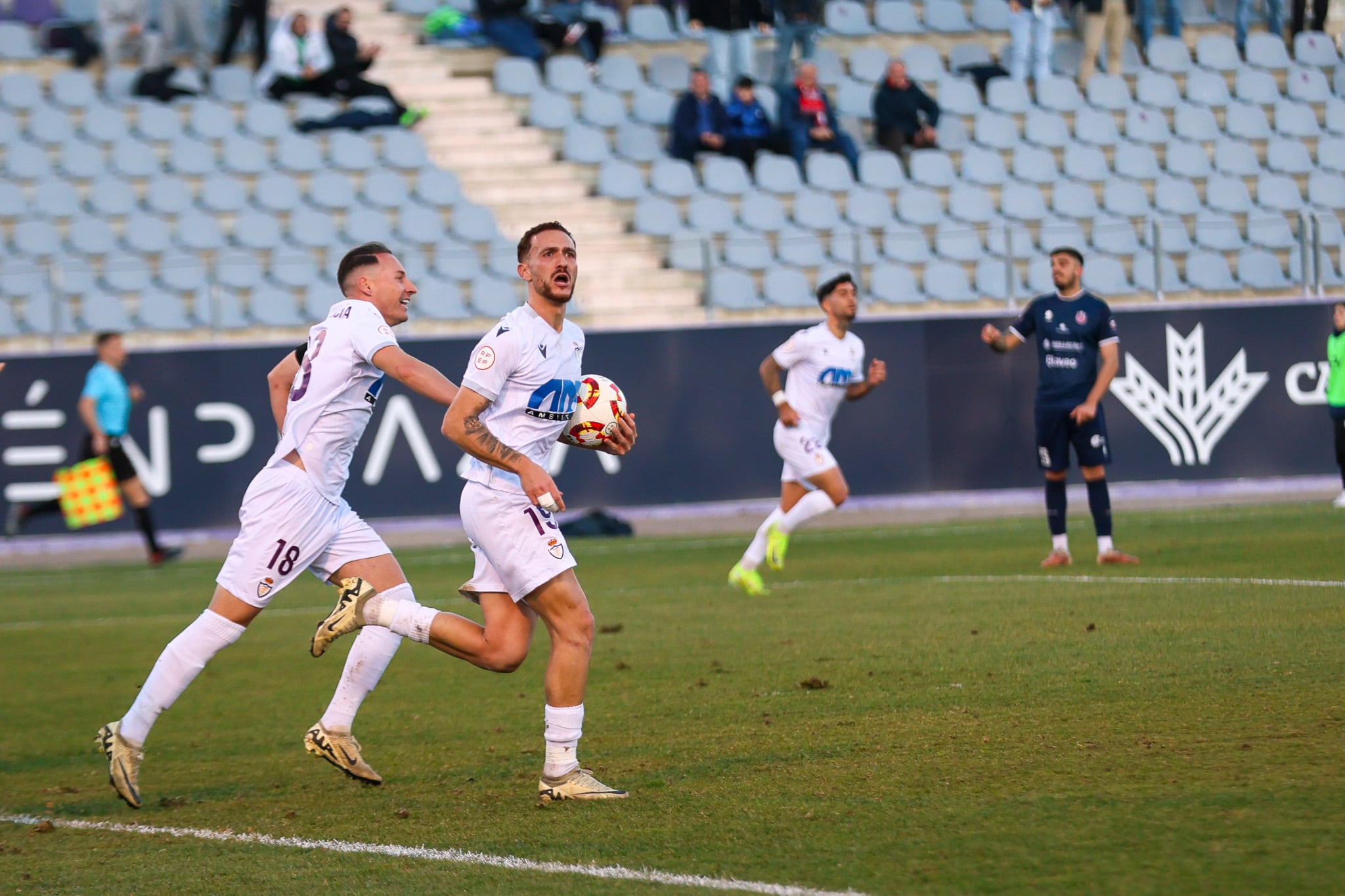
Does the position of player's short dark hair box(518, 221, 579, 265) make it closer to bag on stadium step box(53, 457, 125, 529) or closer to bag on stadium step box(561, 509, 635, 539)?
bag on stadium step box(561, 509, 635, 539)

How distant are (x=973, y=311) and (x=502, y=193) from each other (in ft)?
23.3

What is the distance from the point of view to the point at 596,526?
17750 millimetres

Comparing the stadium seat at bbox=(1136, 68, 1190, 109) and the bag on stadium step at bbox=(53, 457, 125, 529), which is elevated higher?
the stadium seat at bbox=(1136, 68, 1190, 109)

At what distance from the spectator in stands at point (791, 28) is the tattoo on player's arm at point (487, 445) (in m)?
18.5

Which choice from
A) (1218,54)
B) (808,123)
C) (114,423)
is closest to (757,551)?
(114,423)

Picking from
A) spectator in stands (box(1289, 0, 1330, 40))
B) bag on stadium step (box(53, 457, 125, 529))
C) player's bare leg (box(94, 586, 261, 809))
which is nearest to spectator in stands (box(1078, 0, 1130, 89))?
spectator in stands (box(1289, 0, 1330, 40))

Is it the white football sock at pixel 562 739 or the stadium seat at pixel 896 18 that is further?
the stadium seat at pixel 896 18

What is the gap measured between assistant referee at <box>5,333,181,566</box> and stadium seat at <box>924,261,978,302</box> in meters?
9.81

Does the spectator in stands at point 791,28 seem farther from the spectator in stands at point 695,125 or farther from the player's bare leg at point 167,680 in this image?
the player's bare leg at point 167,680

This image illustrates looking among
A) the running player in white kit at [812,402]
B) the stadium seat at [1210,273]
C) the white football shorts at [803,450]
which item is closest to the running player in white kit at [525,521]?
the running player in white kit at [812,402]

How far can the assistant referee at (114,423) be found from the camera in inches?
634

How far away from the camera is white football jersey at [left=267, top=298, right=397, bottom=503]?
637 centimetres

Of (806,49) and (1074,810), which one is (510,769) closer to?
(1074,810)

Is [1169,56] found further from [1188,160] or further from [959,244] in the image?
[959,244]
